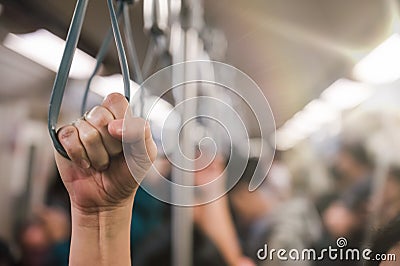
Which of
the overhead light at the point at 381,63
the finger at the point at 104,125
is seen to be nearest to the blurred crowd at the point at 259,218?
the overhead light at the point at 381,63

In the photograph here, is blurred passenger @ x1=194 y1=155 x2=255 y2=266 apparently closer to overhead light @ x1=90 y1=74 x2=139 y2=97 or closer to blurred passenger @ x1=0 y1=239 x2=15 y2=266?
overhead light @ x1=90 y1=74 x2=139 y2=97

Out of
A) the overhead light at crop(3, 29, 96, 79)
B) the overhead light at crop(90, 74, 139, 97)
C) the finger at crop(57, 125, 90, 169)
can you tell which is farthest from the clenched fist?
the overhead light at crop(3, 29, 96, 79)

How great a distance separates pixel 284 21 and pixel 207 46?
16cm

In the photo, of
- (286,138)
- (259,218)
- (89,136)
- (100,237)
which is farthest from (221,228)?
(89,136)

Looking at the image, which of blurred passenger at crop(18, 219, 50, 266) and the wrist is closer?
the wrist

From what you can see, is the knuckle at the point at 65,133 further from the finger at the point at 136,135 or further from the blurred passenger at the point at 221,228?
the blurred passenger at the point at 221,228

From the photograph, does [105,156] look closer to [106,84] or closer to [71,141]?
[71,141]

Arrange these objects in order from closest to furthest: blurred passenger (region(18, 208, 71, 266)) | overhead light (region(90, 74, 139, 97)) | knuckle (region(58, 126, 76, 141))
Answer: knuckle (region(58, 126, 76, 141))
overhead light (region(90, 74, 139, 97))
blurred passenger (region(18, 208, 71, 266))

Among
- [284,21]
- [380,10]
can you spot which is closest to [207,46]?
[284,21]

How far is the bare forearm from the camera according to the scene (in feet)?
2.52

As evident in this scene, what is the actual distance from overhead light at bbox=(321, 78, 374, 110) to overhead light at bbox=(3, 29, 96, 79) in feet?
1.49

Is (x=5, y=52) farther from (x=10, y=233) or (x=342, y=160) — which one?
(x=342, y=160)

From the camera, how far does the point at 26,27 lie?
1036 millimetres

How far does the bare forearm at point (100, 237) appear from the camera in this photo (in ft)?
2.52
